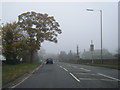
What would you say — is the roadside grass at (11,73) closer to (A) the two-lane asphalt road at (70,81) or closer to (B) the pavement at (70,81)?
(B) the pavement at (70,81)

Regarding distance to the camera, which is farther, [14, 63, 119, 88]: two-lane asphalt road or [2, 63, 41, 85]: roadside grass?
[2, 63, 41, 85]: roadside grass

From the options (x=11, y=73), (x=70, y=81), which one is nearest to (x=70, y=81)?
(x=70, y=81)

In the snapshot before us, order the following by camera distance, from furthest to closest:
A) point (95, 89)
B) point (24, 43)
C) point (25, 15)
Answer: point (25, 15) < point (24, 43) < point (95, 89)

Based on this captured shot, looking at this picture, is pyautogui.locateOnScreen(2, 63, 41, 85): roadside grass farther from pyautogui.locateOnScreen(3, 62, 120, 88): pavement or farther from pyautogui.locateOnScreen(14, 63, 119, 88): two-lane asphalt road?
pyautogui.locateOnScreen(14, 63, 119, 88): two-lane asphalt road

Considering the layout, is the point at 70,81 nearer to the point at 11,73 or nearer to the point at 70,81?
the point at 70,81

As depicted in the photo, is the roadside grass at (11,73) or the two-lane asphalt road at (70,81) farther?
the roadside grass at (11,73)

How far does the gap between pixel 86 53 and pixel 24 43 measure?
281ft

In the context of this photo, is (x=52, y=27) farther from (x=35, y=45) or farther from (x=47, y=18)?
(x=35, y=45)

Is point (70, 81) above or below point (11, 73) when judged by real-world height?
above

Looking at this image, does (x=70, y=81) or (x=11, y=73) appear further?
(x=11, y=73)

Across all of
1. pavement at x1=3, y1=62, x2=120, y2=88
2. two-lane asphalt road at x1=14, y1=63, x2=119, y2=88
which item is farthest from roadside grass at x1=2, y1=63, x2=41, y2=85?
two-lane asphalt road at x1=14, y1=63, x2=119, y2=88

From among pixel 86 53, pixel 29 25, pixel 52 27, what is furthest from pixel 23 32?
pixel 86 53

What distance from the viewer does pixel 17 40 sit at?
48312mm

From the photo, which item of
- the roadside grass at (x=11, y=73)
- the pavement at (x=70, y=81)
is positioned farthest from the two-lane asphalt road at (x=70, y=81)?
the roadside grass at (x=11, y=73)
